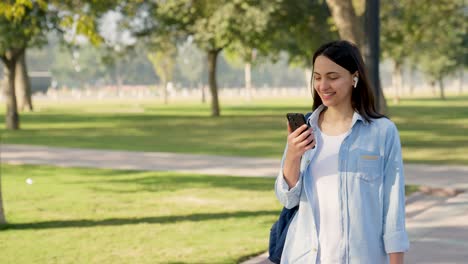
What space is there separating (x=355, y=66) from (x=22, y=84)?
163ft

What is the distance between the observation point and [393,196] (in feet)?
11.5

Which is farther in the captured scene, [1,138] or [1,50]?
[1,50]

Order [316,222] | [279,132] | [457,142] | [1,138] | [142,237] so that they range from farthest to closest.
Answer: [279,132], [1,138], [457,142], [142,237], [316,222]

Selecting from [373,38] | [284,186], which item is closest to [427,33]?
[373,38]

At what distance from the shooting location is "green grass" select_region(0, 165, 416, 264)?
8172 millimetres

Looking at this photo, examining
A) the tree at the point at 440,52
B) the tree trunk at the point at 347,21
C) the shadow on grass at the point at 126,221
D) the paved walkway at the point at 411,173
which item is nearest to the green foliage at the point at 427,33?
the tree at the point at 440,52

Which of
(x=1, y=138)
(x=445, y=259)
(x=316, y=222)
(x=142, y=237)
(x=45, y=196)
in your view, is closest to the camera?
(x=316, y=222)

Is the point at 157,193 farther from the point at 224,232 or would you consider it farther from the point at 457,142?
the point at 457,142

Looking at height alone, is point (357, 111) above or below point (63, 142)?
above

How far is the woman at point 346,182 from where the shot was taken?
11.3ft

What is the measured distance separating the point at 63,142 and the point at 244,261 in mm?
16792

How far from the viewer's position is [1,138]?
25.9 meters

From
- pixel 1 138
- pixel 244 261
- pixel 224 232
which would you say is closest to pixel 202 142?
pixel 1 138

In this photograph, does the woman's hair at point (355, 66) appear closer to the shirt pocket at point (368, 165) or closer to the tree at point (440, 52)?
the shirt pocket at point (368, 165)
